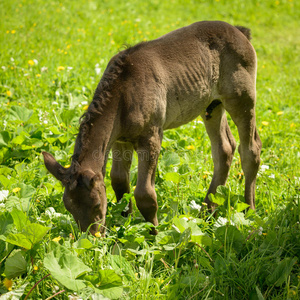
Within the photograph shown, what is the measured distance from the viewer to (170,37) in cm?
445

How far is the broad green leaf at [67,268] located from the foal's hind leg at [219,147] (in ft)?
7.26

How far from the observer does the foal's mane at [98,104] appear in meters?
3.60

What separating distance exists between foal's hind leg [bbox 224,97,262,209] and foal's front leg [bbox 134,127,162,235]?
3.76 ft

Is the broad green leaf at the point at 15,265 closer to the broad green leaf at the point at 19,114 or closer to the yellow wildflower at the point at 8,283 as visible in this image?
the yellow wildflower at the point at 8,283

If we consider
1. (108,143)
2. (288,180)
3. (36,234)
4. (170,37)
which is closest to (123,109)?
(108,143)

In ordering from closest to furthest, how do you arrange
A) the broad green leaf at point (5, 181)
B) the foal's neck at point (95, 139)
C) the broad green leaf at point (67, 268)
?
the broad green leaf at point (67, 268) < the foal's neck at point (95, 139) < the broad green leaf at point (5, 181)

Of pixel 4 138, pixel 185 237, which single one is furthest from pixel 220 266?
pixel 4 138

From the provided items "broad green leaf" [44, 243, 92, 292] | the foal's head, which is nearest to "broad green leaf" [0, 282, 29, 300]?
"broad green leaf" [44, 243, 92, 292]

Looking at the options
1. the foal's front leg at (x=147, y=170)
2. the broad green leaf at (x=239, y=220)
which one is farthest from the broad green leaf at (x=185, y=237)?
the broad green leaf at (x=239, y=220)

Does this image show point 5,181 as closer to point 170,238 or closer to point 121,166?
point 121,166

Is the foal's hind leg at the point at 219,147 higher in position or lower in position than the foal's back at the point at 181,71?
lower

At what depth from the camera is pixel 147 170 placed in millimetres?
4082

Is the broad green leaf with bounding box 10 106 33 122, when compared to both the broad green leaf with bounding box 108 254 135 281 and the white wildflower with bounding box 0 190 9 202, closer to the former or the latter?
the white wildflower with bounding box 0 190 9 202

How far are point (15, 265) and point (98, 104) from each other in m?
1.52
